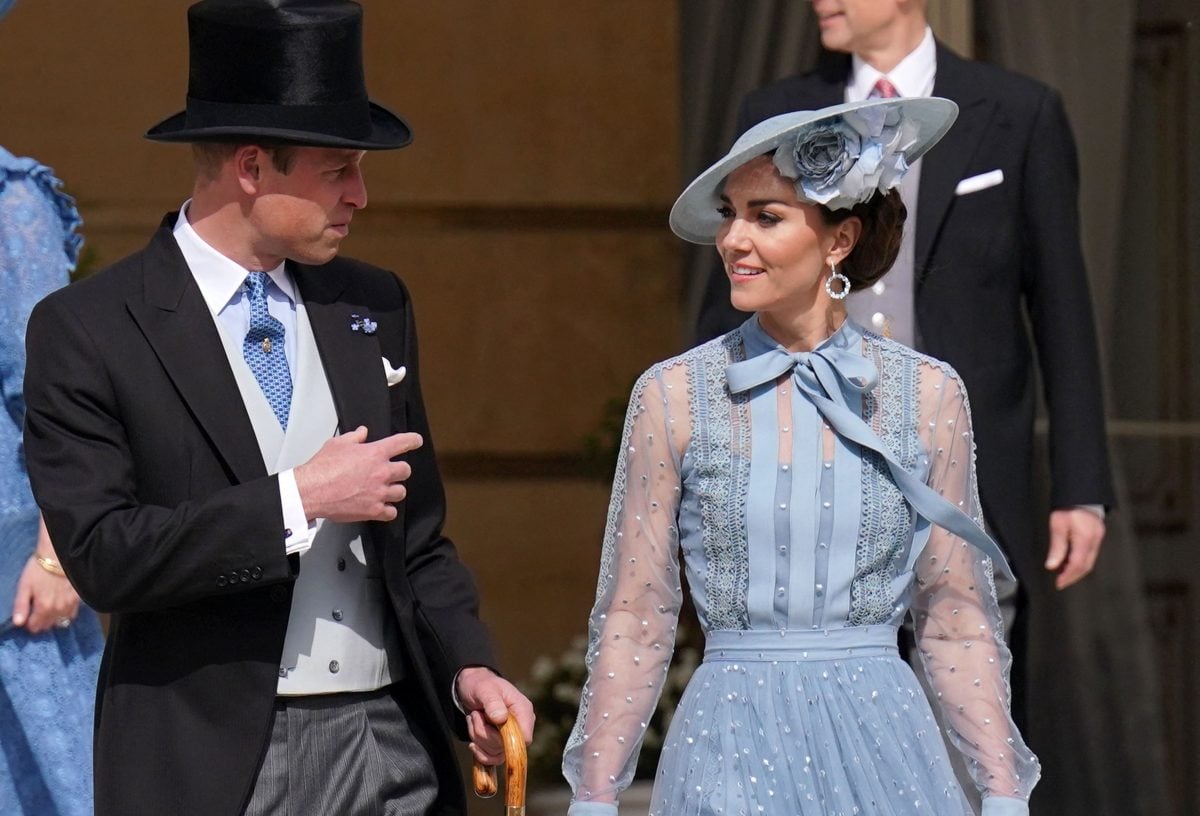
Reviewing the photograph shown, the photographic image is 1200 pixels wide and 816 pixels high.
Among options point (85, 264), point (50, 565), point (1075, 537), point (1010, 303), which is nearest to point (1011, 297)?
point (1010, 303)

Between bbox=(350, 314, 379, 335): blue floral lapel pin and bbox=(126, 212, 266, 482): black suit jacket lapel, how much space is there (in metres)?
0.22

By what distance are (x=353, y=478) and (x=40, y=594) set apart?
1072 mm

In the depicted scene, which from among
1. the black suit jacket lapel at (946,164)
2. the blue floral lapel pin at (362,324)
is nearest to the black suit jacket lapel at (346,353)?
the blue floral lapel pin at (362,324)

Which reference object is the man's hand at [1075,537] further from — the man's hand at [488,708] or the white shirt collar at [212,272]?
the white shirt collar at [212,272]

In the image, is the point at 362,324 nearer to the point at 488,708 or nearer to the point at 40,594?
the point at 488,708

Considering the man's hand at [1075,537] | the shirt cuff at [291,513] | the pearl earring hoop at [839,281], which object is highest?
the pearl earring hoop at [839,281]

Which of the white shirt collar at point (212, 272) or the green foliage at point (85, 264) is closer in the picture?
the white shirt collar at point (212, 272)

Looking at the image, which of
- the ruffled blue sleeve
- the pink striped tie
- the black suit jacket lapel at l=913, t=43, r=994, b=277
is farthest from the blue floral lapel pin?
the pink striped tie

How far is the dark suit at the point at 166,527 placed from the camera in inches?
128

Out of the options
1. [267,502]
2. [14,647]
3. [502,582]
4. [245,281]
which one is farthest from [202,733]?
[502,582]

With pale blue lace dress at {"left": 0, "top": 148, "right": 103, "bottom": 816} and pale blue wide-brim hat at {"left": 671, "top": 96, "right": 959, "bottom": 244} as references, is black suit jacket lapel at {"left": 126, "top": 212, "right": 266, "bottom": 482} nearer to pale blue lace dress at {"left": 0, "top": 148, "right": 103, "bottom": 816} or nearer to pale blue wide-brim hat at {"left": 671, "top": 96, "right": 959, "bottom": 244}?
pale blue wide-brim hat at {"left": 671, "top": 96, "right": 959, "bottom": 244}

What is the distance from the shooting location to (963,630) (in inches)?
141

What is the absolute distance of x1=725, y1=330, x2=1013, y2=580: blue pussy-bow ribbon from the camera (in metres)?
3.51

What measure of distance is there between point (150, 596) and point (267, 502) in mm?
190
